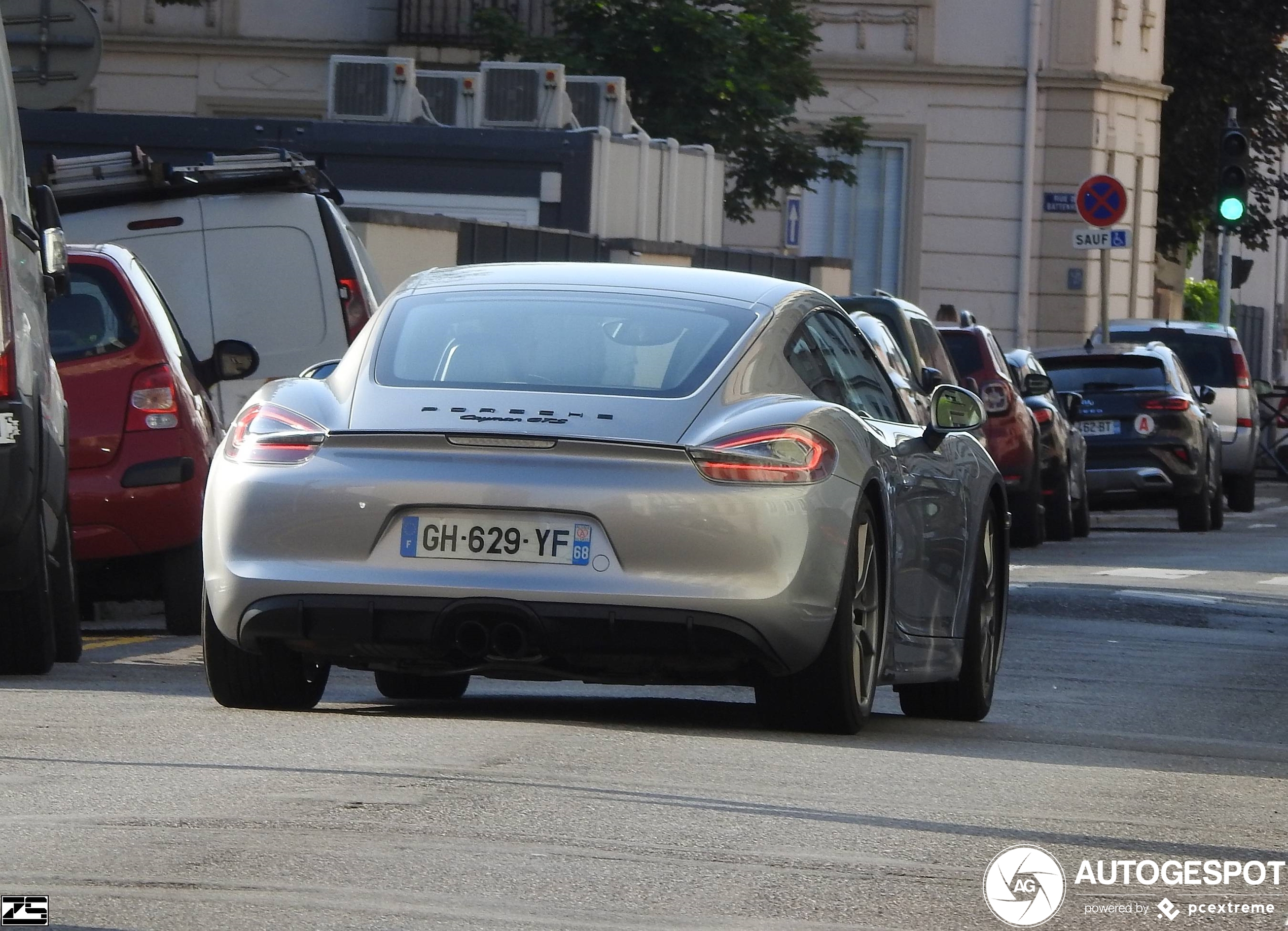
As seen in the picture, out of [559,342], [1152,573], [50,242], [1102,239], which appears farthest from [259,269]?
[1102,239]

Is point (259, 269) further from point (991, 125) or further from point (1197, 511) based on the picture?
point (991, 125)

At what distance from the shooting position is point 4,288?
31.9 feet

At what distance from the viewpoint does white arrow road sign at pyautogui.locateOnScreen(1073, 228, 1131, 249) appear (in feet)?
103

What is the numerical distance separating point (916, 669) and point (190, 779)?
286 centimetres

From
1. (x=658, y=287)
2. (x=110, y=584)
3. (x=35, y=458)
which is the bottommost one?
(x=110, y=584)

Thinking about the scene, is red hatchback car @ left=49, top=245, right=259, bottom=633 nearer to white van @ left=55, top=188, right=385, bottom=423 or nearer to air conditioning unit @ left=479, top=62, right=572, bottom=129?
white van @ left=55, top=188, right=385, bottom=423

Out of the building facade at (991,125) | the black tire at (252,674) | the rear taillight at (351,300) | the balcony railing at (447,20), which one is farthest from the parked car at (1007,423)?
the building facade at (991,125)

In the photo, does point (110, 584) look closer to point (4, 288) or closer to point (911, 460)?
point (4, 288)

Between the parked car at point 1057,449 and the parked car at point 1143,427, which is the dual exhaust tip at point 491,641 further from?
the parked car at point 1143,427

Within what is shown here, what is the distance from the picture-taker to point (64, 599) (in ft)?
35.3

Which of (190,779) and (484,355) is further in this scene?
(484,355)

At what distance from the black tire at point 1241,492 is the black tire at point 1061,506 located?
7885mm

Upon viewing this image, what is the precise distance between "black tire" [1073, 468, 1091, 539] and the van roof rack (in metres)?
10.1

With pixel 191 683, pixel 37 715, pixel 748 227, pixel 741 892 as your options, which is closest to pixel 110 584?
pixel 191 683
